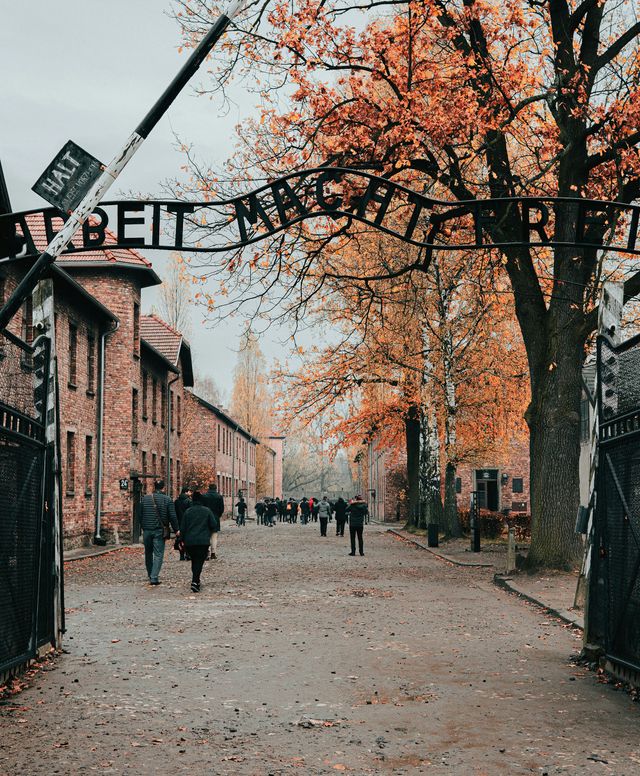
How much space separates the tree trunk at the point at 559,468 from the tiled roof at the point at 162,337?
98.3 feet

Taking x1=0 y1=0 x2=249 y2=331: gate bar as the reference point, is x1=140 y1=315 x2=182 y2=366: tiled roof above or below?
above

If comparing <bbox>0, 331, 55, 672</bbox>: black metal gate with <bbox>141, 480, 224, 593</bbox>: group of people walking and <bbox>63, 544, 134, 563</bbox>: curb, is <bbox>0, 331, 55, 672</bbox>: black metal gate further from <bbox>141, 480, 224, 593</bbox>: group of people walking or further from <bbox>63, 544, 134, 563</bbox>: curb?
<bbox>63, 544, 134, 563</bbox>: curb

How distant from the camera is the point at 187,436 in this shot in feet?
219

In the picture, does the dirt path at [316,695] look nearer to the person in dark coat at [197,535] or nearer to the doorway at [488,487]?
the person in dark coat at [197,535]

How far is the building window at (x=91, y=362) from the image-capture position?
34.2 m

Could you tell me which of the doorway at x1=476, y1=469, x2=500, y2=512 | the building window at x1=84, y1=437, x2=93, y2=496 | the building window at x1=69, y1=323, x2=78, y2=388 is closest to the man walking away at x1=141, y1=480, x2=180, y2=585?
the building window at x1=69, y1=323, x2=78, y2=388

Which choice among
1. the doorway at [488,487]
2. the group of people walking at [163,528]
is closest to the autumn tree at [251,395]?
the doorway at [488,487]

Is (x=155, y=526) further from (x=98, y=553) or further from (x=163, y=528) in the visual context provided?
(x=98, y=553)

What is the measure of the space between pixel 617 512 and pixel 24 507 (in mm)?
5271

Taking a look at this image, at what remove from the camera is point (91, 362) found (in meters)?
34.8

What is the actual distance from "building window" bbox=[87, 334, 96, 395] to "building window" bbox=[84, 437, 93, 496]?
1.67 m

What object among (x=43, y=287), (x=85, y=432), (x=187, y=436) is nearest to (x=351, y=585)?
(x=43, y=287)

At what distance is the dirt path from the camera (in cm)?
654

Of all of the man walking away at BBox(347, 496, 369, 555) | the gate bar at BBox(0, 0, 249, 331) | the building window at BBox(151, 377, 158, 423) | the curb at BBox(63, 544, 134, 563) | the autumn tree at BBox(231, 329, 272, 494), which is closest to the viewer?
the gate bar at BBox(0, 0, 249, 331)
